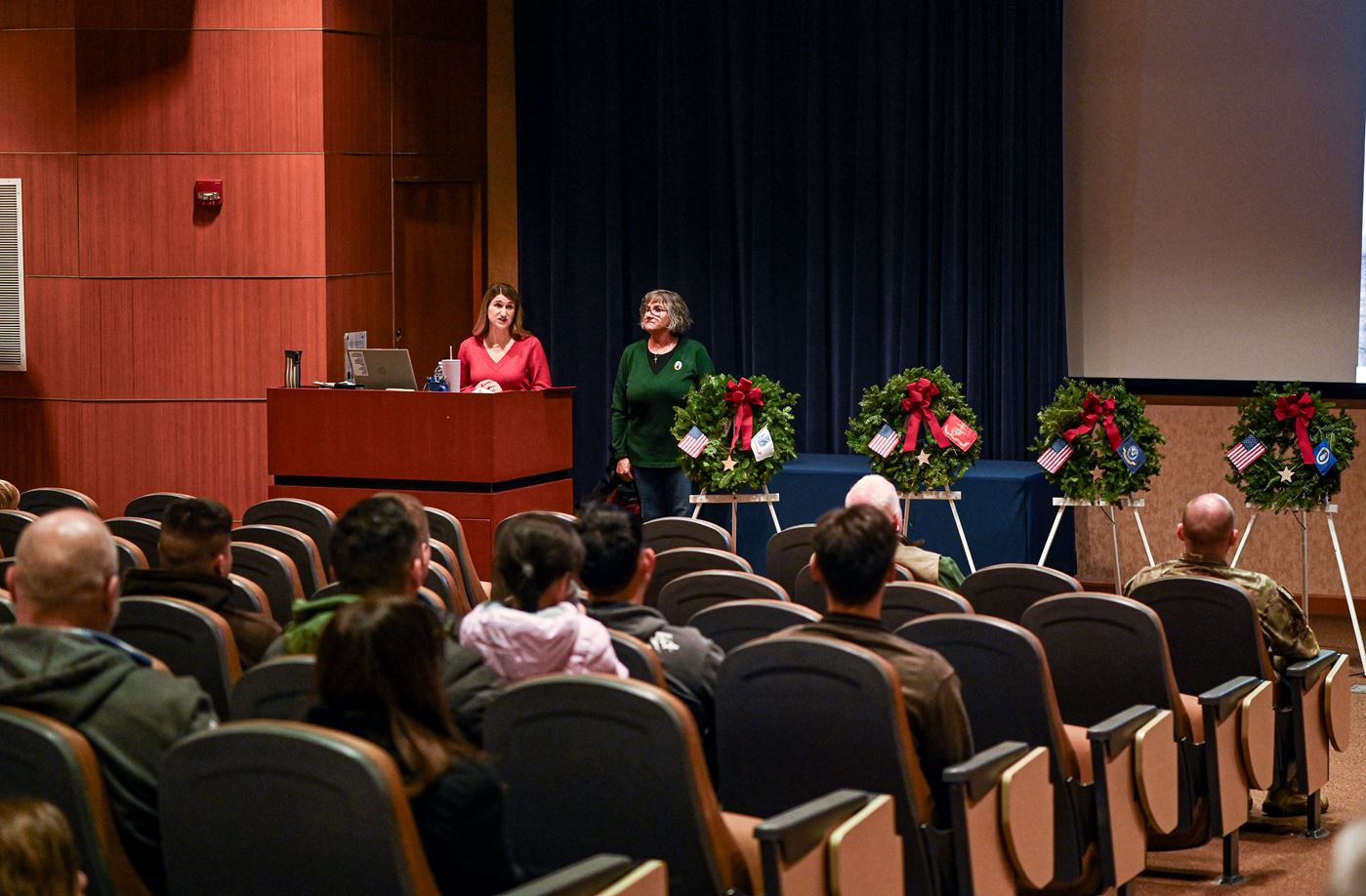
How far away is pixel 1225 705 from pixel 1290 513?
16.3 ft

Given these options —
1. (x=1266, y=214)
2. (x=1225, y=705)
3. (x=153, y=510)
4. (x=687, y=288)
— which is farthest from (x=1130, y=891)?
(x=687, y=288)

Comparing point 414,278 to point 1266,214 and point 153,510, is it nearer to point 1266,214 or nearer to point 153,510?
point 153,510

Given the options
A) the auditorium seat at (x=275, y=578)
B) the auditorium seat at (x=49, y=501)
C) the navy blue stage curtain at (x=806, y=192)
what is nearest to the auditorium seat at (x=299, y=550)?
the auditorium seat at (x=275, y=578)

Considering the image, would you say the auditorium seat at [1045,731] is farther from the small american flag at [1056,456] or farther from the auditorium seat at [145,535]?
the small american flag at [1056,456]

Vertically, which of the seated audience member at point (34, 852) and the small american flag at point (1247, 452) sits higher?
the small american flag at point (1247, 452)

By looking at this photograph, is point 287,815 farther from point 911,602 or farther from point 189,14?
point 189,14

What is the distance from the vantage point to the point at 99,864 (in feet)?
A: 9.14

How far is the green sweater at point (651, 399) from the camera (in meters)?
8.45

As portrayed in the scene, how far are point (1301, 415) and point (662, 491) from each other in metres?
3.16

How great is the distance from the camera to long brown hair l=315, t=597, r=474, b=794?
8.62 feet

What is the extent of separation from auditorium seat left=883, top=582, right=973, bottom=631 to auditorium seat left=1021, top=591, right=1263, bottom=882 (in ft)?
0.73

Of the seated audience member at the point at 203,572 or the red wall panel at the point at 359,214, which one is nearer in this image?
the seated audience member at the point at 203,572

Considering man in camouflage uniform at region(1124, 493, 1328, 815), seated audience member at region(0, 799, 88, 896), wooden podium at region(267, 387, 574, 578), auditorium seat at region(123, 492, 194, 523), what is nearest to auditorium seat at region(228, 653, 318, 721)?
seated audience member at region(0, 799, 88, 896)

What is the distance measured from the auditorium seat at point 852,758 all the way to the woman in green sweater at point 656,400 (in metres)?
5.00
